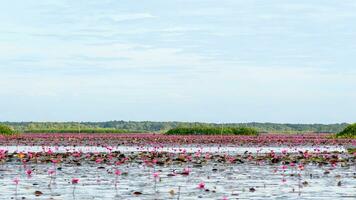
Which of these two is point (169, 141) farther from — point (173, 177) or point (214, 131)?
point (173, 177)

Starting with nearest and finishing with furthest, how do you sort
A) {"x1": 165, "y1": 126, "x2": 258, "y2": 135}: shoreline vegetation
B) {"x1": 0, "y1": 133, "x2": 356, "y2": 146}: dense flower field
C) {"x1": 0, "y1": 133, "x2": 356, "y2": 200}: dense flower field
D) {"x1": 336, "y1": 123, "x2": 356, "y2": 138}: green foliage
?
{"x1": 0, "y1": 133, "x2": 356, "y2": 200}: dense flower field < {"x1": 0, "y1": 133, "x2": 356, "y2": 146}: dense flower field < {"x1": 336, "y1": 123, "x2": 356, "y2": 138}: green foliage < {"x1": 165, "y1": 126, "x2": 258, "y2": 135}: shoreline vegetation

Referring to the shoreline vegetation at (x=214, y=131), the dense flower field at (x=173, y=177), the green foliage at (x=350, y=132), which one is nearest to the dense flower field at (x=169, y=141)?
the green foliage at (x=350, y=132)

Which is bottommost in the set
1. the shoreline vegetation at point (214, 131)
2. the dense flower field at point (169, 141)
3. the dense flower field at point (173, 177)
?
the dense flower field at point (173, 177)

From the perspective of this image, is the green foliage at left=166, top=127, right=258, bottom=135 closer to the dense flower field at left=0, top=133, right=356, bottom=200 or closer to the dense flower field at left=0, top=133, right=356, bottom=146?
the dense flower field at left=0, top=133, right=356, bottom=146

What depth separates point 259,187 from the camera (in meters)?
21.0

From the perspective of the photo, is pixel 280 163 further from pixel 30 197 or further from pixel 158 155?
pixel 30 197

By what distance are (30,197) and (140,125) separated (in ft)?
425

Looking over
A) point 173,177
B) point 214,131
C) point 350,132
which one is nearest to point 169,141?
point 350,132

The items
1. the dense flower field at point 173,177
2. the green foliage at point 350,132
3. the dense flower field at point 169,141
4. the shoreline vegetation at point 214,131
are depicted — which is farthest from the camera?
the shoreline vegetation at point 214,131

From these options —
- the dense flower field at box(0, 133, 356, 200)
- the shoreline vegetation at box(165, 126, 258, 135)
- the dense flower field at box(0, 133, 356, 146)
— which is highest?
the shoreline vegetation at box(165, 126, 258, 135)

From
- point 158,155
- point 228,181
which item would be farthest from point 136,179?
point 158,155

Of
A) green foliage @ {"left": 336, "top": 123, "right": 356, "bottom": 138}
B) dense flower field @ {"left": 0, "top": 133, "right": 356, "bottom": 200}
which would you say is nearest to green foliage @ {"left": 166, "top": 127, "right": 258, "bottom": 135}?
green foliage @ {"left": 336, "top": 123, "right": 356, "bottom": 138}

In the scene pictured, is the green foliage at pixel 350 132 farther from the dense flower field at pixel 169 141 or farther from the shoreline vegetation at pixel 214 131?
the shoreline vegetation at pixel 214 131

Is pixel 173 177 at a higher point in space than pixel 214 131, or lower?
lower
